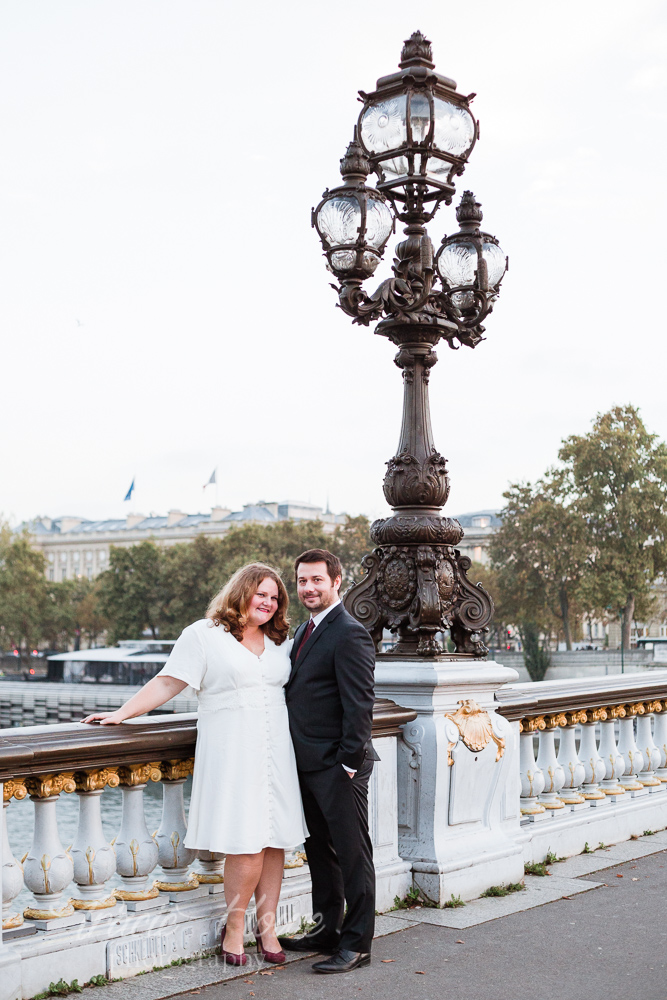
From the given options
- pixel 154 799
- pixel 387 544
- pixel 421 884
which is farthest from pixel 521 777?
pixel 154 799

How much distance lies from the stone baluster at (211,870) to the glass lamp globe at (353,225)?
10.9ft

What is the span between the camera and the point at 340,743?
4965mm

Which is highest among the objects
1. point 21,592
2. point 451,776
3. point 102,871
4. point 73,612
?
point 21,592

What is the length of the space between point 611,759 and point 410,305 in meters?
3.83

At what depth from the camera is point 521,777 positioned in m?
7.50

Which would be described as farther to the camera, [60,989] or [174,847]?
[174,847]

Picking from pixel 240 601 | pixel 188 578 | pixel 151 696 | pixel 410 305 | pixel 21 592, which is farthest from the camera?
pixel 21 592

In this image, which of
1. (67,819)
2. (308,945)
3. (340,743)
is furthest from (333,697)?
(67,819)

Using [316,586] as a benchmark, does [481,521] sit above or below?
above

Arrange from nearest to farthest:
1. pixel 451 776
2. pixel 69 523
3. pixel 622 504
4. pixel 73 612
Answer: pixel 451 776, pixel 622 504, pixel 73 612, pixel 69 523

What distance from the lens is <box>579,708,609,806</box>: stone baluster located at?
26.4 feet

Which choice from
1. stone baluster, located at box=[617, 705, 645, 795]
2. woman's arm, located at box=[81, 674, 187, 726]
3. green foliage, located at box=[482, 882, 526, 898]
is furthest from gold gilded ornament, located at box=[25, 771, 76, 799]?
stone baluster, located at box=[617, 705, 645, 795]

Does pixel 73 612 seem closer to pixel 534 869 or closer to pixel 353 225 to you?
pixel 534 869

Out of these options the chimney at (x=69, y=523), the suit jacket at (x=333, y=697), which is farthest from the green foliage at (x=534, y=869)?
the chimney at (x=69, y=523)
